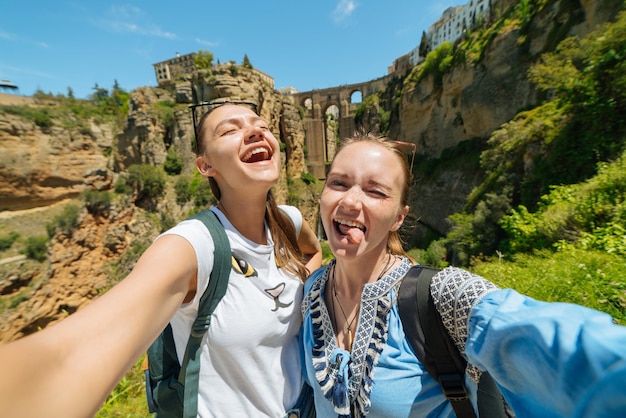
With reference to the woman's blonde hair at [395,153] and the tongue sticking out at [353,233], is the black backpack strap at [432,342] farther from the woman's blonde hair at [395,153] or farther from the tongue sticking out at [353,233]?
the woman's blonde hair at [395,153]

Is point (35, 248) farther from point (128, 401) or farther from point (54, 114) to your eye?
point (128, 401)

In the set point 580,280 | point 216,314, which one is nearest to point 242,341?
point 216,314

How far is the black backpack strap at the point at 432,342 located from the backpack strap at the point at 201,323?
0.75m

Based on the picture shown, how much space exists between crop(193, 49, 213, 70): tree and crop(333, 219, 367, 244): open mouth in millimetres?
25375

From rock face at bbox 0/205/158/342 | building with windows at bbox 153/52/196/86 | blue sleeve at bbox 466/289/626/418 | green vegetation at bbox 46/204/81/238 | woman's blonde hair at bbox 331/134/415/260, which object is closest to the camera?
blue sleeve at bbox 466/289/626/418

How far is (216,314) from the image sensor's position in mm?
1139

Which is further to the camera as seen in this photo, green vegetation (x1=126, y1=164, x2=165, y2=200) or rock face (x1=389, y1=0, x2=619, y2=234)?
green vegetation (x1=126, y1=164, x2=165, y2=200)

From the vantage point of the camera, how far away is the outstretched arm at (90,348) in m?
0.48

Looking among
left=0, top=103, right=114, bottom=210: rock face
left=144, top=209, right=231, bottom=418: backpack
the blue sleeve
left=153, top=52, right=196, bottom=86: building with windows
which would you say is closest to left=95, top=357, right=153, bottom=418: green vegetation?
left=144, top=209, right=231, bottom=418: backpack

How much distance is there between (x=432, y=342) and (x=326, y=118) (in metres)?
30.5

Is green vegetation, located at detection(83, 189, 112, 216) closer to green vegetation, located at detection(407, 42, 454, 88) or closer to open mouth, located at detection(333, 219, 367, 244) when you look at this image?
open mouth, located at detection(333, 219, 367, 244)

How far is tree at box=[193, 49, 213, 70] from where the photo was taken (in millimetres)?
21794

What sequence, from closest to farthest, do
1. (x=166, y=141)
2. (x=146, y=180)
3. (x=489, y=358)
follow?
(x=489, y=358) < (x=146, y=180) < (x=166, y=141)

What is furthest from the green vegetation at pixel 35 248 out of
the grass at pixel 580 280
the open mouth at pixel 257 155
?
the grass at pixel 580 280
